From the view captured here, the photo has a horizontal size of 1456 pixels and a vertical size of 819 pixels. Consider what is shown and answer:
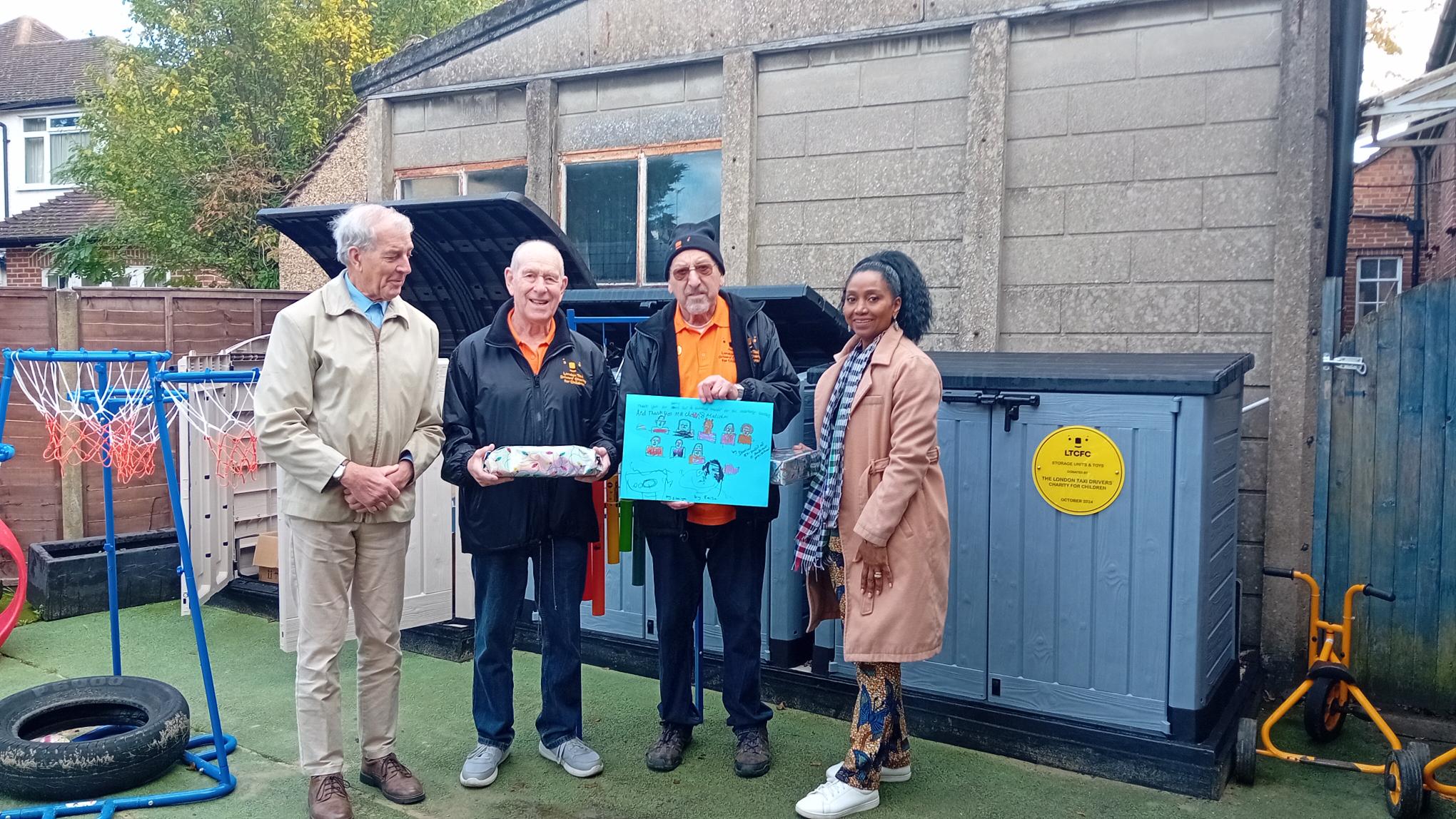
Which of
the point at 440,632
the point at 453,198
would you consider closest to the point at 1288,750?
the point at 440,632

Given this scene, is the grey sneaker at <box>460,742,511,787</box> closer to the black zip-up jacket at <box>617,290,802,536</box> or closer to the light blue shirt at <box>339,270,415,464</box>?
the black zip-up jacket at <box>617,290,802,536</box>

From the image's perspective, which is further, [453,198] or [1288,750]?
[453,198]

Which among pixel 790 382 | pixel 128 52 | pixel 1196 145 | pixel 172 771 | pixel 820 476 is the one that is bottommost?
pixel 172 771

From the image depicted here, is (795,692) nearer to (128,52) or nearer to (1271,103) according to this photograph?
(1271,103)

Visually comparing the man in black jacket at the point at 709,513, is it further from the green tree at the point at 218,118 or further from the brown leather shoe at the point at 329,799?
the green tree at the point at 218,118

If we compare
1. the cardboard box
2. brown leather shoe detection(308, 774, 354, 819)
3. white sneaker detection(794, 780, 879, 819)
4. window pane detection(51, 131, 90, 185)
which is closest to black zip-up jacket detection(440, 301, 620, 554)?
brown leather shoe detection(308, 774, 354, 819)

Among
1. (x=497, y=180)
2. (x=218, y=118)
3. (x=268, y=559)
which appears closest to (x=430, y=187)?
(x=497, y=180)

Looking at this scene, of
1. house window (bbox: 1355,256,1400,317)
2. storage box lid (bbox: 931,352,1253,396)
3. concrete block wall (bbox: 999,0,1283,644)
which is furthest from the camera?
house window (bbox: 1355,256,1400,317)

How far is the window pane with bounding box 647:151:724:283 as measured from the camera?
6812mm

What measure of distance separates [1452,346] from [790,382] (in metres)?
3.14

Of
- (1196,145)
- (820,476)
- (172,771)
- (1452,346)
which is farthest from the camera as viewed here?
(1196,145)

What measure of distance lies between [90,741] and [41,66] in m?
27.0

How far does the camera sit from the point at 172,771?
3848mm

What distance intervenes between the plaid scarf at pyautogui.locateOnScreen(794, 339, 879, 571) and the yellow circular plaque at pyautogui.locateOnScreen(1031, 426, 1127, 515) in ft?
3.15
